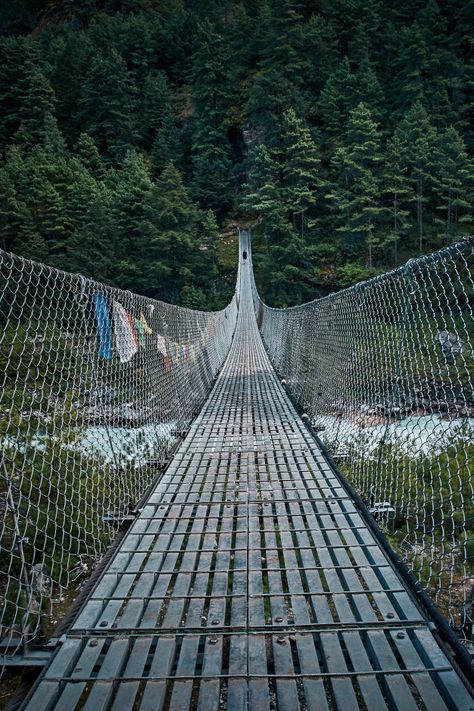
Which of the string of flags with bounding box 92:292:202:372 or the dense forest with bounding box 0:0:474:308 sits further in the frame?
the dense forest with bounding box 0:0:474:308

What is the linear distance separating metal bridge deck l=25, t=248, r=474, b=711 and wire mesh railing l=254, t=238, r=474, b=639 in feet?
0.79

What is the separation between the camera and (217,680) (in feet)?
3.65

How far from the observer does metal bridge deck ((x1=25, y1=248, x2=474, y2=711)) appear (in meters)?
1.08

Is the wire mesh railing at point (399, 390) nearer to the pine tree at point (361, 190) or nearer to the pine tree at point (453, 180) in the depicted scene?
the pine tree at point (361, 190)

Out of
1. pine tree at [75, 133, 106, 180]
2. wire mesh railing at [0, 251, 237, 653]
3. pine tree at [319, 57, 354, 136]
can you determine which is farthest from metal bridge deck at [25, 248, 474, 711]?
pine tree at [75, 133, 106, 180]

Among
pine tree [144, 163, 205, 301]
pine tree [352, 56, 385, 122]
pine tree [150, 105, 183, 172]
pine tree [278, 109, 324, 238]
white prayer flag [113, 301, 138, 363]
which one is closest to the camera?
white prayer flag [113, 301, 138, 363]

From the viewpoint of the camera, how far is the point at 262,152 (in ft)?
63.7

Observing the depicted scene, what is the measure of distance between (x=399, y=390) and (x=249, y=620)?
6.29 ft

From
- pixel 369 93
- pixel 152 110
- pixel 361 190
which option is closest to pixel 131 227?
pixel 361 190

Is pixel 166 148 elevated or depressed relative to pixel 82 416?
elevated

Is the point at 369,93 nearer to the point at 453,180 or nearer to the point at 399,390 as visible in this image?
the point at 453,180

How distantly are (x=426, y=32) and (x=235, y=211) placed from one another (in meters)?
11.7

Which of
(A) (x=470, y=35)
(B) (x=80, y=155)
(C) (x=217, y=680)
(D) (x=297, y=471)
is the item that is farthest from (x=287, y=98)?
(C) (x=217, y=680)

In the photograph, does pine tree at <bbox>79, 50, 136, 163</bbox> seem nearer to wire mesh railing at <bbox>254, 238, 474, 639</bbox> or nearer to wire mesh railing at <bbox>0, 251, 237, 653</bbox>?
wire mesh railing at <bbox>254, 238, 474, 639</bbox>
